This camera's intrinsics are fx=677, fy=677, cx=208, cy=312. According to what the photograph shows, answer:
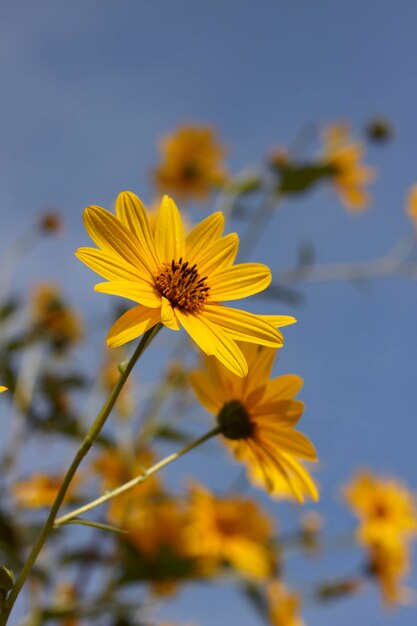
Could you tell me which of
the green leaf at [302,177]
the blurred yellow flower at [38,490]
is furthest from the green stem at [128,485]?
the green leaf at [302,177]

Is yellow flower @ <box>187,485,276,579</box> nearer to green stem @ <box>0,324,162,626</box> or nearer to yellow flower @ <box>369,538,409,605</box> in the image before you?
yellow flower @ <box>369,538,409,605</box>

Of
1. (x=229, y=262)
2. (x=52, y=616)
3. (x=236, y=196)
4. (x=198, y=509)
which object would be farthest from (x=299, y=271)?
(x=229, y=262)

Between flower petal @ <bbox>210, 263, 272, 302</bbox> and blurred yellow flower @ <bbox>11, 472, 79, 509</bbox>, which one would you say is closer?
flower petal @ <bbox>210, 263, 272, 302</bbox>

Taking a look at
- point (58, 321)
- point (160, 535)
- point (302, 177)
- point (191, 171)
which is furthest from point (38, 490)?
point (191, 171)

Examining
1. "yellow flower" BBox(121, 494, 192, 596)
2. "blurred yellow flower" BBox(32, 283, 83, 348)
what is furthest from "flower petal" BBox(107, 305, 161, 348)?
"blurred yellow flower" BBox(32, 283, 83, 348)

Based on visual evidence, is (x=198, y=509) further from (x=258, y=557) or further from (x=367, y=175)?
(x=367, y=175)

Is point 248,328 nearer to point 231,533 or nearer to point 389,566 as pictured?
point 231,533
